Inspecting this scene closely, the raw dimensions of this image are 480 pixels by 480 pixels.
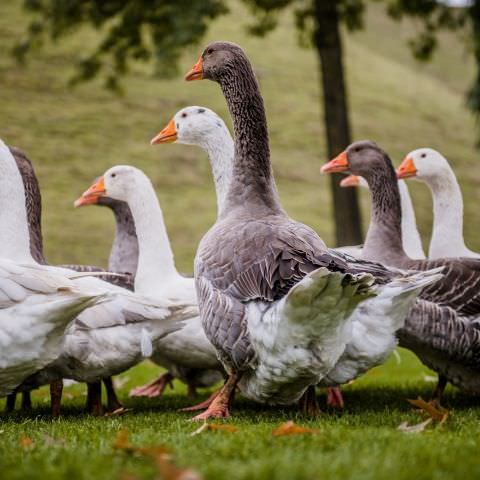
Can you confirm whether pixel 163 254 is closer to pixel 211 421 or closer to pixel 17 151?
pixel 17 151

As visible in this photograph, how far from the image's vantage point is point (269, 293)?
498 centimetres

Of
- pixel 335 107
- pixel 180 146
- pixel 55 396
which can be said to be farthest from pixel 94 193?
pixel 180 146

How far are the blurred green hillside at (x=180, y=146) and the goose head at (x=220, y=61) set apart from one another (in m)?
16.2

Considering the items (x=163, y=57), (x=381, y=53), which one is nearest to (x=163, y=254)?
(x=163, y=57)

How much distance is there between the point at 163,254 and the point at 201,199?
73.4 feet

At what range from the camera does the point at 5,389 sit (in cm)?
570

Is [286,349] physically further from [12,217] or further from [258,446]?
[12,217]

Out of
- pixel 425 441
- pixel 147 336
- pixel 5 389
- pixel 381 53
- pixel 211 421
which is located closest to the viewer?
pixel 425 441

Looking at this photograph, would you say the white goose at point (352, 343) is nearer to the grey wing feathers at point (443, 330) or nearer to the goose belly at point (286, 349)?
the goose belly at point (286, 349)

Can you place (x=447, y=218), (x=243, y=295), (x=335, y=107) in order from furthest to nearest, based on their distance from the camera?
(x=335, y=107) → (x=447, y=218) → (x=243, y=295)

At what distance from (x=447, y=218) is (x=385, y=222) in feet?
2.57

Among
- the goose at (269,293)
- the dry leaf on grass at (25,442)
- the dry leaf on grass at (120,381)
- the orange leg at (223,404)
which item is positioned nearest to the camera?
the dry leaf on grass at (25,442)

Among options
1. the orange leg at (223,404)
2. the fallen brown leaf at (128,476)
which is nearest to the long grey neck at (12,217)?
the orange leg at (223,404)

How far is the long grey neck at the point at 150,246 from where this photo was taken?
288 inches
